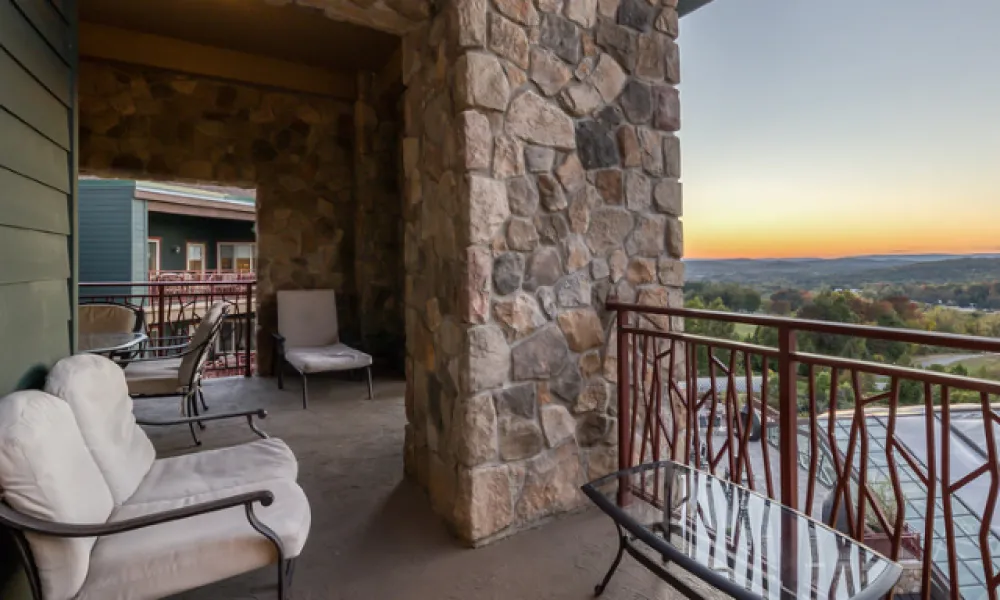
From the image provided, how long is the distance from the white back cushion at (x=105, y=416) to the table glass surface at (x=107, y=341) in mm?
1460

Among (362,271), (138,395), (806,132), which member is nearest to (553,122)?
(138,395)

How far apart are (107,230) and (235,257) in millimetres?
2702

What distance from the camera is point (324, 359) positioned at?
4172 millimetres

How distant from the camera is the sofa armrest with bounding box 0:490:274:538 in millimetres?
1089

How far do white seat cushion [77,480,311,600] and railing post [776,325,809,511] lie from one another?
1.59 metres

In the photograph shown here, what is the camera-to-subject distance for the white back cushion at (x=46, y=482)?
111 cm

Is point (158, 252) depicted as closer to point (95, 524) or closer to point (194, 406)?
point (194, 406)

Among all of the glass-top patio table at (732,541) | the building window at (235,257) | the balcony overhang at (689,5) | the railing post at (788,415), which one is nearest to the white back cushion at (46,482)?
the glass-top patio table at (732,541)

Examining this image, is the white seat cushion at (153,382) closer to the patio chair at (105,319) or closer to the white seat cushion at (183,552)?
the patio chair at (105,319)

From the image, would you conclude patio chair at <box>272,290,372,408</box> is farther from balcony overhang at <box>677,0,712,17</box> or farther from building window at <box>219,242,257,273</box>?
building window at <box>219,242,257,273</box>

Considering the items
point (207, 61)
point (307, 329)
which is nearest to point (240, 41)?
point (207, 61)

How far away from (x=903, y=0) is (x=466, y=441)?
5.90 metres

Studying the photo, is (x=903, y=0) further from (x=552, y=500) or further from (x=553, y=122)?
(x=552, y=500)

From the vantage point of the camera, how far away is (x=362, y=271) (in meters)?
5.08
